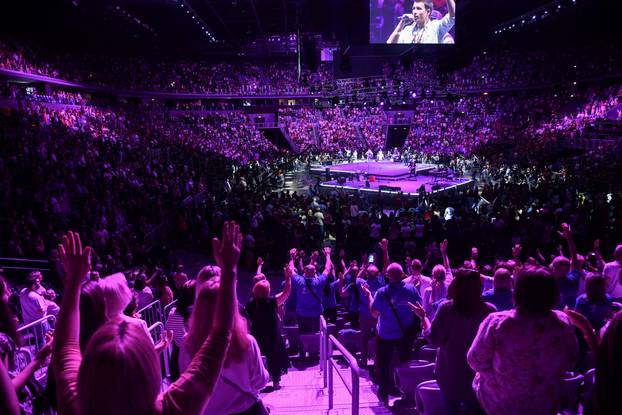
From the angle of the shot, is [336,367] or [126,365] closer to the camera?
[126,365]

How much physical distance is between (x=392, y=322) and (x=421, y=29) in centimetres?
3597

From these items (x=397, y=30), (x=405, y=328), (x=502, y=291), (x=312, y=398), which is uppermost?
(x=397, y=30)

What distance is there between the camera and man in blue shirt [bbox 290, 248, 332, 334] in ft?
19.1

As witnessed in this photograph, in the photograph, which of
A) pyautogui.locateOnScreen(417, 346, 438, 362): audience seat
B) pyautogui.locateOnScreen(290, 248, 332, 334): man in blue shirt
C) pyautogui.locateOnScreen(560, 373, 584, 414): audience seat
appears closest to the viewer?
pyautogui.locateOnScreen(560, 373, 584, 414): audience seat

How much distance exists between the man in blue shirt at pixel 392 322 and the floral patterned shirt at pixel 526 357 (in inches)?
70.5

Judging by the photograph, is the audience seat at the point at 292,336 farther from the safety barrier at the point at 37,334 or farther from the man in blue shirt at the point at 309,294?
the safety barrier at the point at 37,334

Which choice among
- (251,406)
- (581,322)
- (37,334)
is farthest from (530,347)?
(37,334)

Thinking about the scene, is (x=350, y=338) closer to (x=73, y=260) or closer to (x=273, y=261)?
(x=73, y=260)

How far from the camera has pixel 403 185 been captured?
24.0 meters

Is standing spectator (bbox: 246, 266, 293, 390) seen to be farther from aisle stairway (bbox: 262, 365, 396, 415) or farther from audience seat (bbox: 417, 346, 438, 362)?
audience seat (bbox: 417, 346, 438, 362)

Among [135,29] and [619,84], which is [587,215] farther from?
[135,29]

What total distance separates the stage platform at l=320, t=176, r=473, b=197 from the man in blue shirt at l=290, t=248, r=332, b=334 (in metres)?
15.2

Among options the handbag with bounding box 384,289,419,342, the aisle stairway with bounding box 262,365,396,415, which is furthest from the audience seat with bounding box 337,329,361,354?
the handbag with bounding box 384,289,419,342

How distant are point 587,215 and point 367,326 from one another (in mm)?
9363
